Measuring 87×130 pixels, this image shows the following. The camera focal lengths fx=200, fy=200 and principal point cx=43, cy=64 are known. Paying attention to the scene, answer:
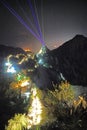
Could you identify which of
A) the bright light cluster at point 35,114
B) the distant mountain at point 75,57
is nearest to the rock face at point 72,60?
the distant mountain at point 75,57

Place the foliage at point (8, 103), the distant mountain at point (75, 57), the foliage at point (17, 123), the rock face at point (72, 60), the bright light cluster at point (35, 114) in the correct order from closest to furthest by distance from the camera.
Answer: the foliage at point (8, 103)
the foliage at point (17, 123)
the bright light cluster at point (35, 114)
the rock face at point (72, 60)
the distant mountain at point (75, 57)

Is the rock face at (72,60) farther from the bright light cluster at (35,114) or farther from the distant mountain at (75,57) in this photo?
the bright light cluster at (35,114)

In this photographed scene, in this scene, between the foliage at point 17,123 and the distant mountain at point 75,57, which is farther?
the distant mountain at point 75,57

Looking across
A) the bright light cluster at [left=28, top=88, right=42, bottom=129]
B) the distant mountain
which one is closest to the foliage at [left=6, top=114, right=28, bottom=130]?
the bright light cluster at [left=28, top=88, right=42, bottom=129]

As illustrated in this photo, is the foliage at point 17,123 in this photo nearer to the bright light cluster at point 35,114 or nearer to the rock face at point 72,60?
the bright light cluster at point 35,114

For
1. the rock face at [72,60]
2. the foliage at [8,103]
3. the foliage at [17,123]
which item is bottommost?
the foliage at [17,123]

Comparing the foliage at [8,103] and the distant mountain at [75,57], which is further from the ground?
the distant mountain at [75,57]

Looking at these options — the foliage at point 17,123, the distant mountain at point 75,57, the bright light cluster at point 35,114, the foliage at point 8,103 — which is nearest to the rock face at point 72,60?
the distant mountain at point 75,57

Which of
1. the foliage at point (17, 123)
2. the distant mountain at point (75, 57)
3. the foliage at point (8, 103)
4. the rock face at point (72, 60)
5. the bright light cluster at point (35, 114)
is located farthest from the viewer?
the distant mountain at point (75, 57)

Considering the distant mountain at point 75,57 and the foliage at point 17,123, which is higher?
the distant mountain at point 75,57

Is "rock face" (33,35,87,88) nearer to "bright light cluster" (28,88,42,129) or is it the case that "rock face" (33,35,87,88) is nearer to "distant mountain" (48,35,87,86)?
"distant mountain" (48,35,87,86)

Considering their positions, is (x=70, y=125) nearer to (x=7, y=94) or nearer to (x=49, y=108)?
(x=49, y=108)

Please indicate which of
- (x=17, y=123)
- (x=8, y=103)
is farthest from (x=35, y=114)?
(x=8, y=103)
